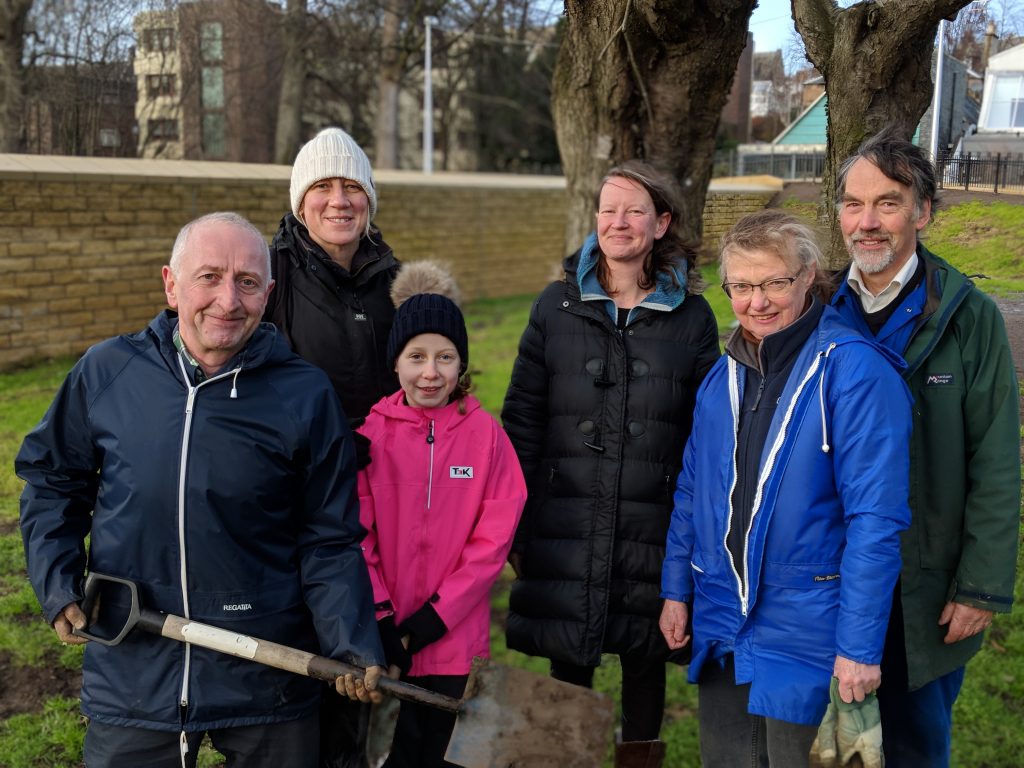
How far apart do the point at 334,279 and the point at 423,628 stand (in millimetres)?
1233

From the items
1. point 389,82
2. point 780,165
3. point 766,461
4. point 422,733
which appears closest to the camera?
point 766,461

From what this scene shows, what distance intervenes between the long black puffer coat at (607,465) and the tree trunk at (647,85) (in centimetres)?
137

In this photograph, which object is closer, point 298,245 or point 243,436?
point 243,436

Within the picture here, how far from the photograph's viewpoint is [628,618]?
3229 millimetres

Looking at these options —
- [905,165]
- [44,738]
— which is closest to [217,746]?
[44,738]

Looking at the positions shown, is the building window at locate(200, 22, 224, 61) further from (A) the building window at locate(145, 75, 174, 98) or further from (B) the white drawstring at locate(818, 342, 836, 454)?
(B) the white drawstring at locate(818, 342, 836, 454)

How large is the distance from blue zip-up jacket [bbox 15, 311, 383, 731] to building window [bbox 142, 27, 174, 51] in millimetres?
6692

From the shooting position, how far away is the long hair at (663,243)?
10.6 feet

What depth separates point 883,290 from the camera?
2730mm

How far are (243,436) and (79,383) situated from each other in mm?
468

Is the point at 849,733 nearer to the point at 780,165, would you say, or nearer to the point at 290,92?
the point at 780,165

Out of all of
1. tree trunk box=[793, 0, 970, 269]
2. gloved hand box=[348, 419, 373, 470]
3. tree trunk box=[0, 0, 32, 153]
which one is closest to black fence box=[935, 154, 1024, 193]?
tree trunk box=[793, 0, 970, 269]

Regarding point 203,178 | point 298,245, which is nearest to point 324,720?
point 298,245

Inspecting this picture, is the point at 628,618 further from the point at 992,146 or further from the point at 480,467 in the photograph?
the point at 992,146
